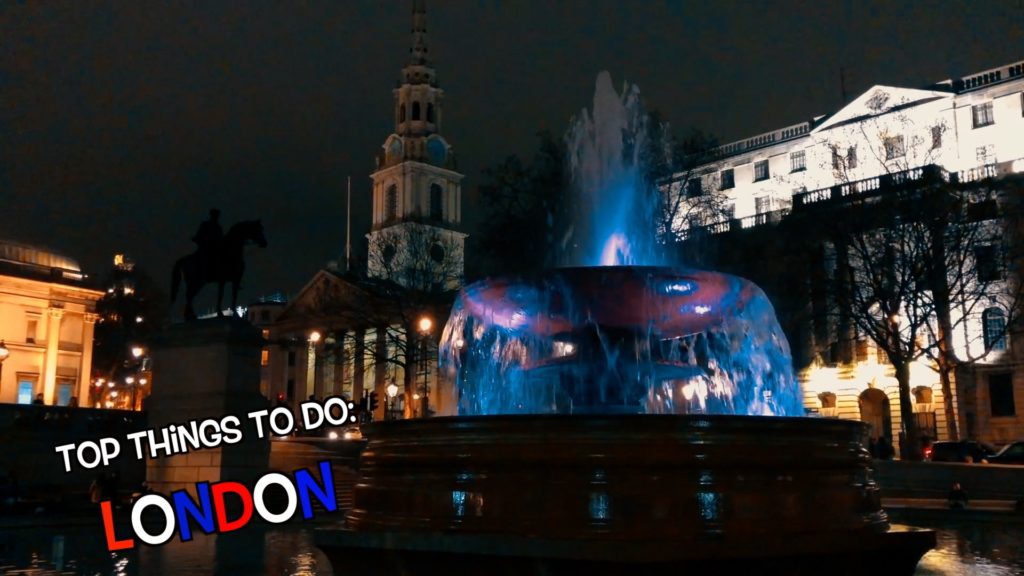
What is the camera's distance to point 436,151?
3595 inches

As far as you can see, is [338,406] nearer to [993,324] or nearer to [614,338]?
[614,338]

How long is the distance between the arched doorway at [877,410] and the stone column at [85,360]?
162ft

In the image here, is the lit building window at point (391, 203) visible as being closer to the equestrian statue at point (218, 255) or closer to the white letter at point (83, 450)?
the white letter at point (83, 450)

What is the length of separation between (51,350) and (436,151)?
136ft

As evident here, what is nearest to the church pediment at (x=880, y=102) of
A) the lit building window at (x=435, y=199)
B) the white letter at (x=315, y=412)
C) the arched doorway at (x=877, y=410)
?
the arched doorway at (x=877, y=410)

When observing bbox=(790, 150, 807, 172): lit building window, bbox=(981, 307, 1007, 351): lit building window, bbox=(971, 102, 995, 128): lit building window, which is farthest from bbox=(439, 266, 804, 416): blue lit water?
bbox=(790, 150, 807, 172): lit building window

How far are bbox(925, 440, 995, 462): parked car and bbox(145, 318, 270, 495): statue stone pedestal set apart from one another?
76.1ft

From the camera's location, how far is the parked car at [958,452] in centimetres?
3098

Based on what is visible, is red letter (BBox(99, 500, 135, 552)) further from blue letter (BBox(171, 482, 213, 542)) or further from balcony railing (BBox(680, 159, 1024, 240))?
balcony railing (BBox(680, 159, 1024, 240))

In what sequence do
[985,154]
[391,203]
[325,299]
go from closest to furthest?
Result: [985,154] → [325,299] → [391,203]

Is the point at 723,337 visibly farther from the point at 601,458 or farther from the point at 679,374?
the point at 601,458

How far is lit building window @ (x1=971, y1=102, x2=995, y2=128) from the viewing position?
1767 inches

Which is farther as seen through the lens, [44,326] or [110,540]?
[44,326]

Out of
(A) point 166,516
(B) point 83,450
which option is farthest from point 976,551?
(B) point 83,450
